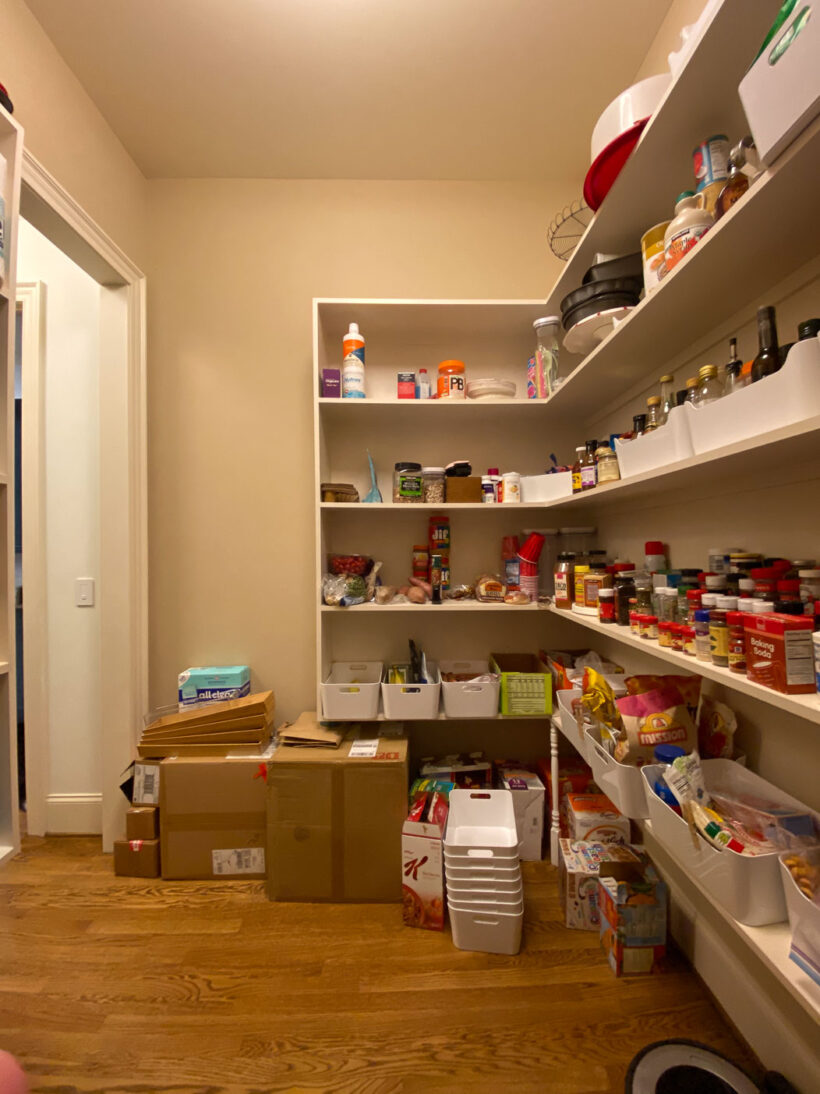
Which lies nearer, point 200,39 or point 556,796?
point 200,39

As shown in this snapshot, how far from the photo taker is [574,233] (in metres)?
1.99

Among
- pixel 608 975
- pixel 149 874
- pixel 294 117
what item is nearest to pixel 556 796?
pixel 608 975

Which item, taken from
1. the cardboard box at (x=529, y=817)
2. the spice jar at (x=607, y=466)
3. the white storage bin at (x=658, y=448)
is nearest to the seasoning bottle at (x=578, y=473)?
the spice jar at (x=607, y=466)

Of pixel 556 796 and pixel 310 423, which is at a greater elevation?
pixel 310 423

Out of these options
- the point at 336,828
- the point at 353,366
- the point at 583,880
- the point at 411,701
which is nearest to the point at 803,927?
the point at 583,880

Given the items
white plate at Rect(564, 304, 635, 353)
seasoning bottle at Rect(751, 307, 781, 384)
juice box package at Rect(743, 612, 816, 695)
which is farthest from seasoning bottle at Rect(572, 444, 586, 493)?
juice box package at Rect(743, 612, 816, 695)

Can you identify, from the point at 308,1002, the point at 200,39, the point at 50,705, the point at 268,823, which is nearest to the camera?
the point at 308,1002

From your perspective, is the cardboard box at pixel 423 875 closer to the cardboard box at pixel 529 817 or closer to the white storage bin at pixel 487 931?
the white storage bin at pixel 487 931

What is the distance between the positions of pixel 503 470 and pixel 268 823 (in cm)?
167

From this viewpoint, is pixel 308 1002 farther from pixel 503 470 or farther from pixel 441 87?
pixel 441 87

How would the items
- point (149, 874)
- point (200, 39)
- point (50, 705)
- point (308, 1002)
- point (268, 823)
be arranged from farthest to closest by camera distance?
point (50, 705)
point (149, 874)
point (268, 823)
point (200, 39)
point (308, 1002)

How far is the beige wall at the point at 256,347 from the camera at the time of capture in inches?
78.3

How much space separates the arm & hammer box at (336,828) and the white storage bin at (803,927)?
3.52 feet

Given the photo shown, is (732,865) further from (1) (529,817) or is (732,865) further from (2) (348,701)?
(2) (348,701)
